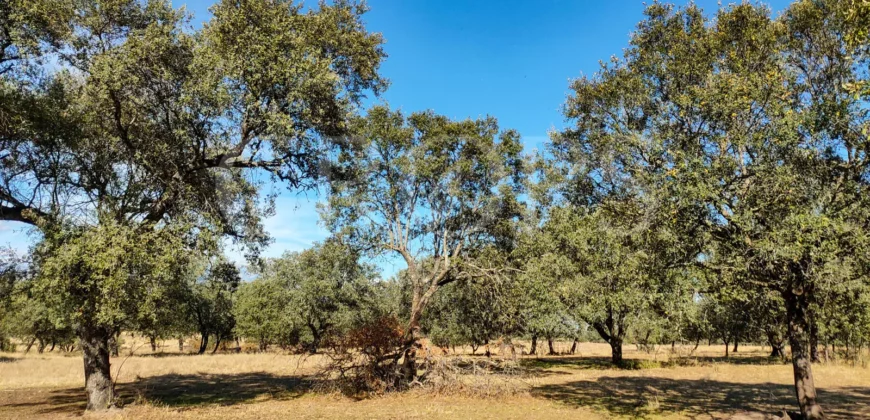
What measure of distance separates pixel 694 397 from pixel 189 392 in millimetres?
23545

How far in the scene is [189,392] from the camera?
21.5 meters

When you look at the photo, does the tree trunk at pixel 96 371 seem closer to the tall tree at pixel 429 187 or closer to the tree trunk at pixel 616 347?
the tall tree at pixel 429 187

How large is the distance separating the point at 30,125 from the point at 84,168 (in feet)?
7.60

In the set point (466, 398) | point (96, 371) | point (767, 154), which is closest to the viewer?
point (767, 154)

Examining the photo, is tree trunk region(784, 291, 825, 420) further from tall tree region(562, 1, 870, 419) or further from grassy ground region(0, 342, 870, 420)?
grassy ground region(0, 342, 870, 420)

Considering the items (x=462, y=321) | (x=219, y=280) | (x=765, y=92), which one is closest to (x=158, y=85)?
(x=219, y=280)

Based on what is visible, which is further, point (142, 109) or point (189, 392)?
point (189, 392)

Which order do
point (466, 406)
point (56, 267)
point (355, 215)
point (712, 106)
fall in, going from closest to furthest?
point (56, 267) < point (712, 106) < point (466, 406) < point (355, 215)

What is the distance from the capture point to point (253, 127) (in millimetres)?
16141

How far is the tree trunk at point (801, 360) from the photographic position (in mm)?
12430

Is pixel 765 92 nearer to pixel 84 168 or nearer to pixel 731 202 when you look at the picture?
pixel 731 202

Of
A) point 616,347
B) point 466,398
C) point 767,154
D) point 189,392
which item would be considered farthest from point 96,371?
point 616,347

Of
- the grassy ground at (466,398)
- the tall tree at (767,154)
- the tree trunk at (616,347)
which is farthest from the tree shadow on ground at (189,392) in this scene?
the tree trunk at (616,347)

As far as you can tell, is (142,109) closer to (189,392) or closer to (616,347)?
(189,392)
